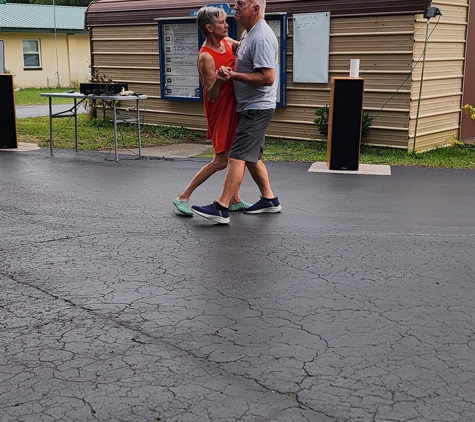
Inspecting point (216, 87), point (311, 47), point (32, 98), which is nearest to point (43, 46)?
point (32, 98)

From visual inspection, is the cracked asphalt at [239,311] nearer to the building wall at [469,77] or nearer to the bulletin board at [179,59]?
the building wall at [469,77]

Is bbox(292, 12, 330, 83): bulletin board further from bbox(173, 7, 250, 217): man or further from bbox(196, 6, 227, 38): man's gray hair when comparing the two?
bbox(196, 6, 227, 38): man's gray hair

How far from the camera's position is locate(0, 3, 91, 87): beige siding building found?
32594 millimetres

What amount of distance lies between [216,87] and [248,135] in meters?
0.51

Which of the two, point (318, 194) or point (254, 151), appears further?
point (318, 194)

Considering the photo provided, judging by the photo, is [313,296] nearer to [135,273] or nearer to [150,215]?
[135,273]

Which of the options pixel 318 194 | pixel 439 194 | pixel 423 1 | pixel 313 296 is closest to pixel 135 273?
pixel 313 296

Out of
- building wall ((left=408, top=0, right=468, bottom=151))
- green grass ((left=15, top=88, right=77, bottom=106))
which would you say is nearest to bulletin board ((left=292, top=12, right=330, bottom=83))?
building wall ((left=408, top=0, right=468, bottom=151))

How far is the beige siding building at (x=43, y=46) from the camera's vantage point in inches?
1283

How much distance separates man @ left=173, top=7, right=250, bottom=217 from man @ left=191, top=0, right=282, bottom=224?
0.33ft

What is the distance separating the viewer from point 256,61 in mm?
6125

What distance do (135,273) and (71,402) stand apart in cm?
185

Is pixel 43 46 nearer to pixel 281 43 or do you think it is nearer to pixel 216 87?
pixel 281 43

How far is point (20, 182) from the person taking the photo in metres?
8.65
